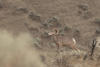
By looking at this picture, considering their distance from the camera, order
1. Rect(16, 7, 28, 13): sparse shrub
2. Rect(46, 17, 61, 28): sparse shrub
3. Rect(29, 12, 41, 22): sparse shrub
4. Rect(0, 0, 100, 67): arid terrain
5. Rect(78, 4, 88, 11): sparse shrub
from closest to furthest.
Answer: Rect(0, 0, 100, 67): arid terrain < Rect(46, 17, 61, 28): sparse shrub < Rect(29, 12, 41, 22): sparse shrub < Rect(16, 7, 28, 13): sparse shrub < Rect(78, 4, 88, 11): sparse shrub

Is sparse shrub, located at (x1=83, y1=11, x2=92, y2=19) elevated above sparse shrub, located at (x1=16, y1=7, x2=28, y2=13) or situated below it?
below

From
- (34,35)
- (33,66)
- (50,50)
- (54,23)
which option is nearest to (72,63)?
(33,66)

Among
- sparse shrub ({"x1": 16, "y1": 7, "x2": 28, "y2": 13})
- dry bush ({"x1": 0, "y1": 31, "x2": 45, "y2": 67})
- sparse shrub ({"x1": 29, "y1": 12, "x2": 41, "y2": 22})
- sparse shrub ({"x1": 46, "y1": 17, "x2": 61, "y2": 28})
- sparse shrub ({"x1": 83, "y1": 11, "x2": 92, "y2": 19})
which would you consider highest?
dry bush ({"x1": 0, "y1": 31, "x2": 45, "y2": 67})

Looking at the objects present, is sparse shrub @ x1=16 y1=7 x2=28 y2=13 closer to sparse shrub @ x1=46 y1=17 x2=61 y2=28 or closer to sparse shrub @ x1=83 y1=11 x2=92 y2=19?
sparse shrub @ x1=46 y1=17 x2=61 y2=28

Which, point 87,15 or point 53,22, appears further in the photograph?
point 87,15

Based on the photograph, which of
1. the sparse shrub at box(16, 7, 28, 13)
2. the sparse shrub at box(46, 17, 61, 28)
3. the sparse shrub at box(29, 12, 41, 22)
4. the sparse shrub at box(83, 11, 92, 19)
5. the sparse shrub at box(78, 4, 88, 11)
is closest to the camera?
the sparse shrub at box(46, 17, 61, 28)

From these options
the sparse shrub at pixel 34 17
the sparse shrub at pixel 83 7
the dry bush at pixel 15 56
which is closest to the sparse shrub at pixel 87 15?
the sparse shrub at pixel 83 7

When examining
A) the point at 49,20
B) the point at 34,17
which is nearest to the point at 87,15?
the point at 49,20

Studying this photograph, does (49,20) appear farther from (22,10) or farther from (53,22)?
(22,10)

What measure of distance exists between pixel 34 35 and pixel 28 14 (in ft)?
6.42

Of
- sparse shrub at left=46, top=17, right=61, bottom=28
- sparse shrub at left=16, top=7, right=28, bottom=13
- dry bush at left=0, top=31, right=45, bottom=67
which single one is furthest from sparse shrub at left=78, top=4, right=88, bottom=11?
dry bush at left=0, top=31, right=45, bottom=67

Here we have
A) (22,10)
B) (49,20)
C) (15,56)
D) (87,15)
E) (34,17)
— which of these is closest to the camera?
(15,56)

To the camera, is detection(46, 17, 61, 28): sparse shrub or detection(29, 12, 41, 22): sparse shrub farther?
detection(29, 12, 41, 22): sparse shrub

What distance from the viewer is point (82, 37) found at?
51.2 ft
